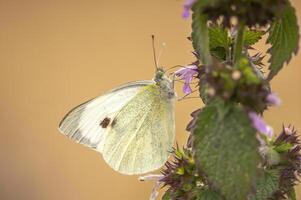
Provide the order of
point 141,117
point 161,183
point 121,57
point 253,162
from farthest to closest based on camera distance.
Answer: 1. point 121,57
2. point 141,117
3. point 161,183
4. point 253,162

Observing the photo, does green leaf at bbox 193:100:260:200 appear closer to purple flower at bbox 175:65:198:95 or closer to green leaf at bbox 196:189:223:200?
green leaf at bbox 196:189:223:200

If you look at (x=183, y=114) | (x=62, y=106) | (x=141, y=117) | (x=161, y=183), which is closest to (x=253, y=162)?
(x=161, y=183)

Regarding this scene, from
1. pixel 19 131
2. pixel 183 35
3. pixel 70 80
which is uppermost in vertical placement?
pixel 183 35

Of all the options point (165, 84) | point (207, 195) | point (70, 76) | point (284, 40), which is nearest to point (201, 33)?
point (284, 40)

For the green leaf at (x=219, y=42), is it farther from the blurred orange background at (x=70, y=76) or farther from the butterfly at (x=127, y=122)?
the blurred orange background at (x=70, y=76)

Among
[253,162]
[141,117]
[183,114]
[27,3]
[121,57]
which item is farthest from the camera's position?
[27,3]

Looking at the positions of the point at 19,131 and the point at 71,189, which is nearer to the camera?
the point at 71,189

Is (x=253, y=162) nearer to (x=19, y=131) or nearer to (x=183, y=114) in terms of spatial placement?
(x=183, y=114)
